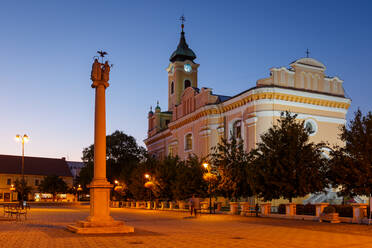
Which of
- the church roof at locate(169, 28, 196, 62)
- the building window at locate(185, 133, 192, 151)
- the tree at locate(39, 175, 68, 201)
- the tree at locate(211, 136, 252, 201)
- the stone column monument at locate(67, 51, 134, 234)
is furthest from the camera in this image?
the tree at locate(39, 175, 68, 201)

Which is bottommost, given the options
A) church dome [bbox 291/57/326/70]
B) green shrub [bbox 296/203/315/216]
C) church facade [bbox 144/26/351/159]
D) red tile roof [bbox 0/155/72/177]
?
green shrub [bbox 296/203/315/216]

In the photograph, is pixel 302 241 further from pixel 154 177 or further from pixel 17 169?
pixel 17 169

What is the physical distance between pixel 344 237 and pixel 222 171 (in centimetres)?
1954

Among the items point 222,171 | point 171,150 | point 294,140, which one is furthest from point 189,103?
point 294,140

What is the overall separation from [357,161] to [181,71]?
149ft

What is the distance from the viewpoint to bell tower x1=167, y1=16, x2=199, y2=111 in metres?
69.8

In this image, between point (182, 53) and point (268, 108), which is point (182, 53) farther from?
point (268, 108)

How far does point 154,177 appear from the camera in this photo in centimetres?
4678

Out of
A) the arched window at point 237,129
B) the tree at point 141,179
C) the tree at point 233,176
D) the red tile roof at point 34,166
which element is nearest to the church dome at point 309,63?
the arched window at point 237,129

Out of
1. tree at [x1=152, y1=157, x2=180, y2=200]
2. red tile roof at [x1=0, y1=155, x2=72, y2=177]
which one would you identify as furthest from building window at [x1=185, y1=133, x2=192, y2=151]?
red tile roof at [x1=0, y1=155, x2=72, y2=177]

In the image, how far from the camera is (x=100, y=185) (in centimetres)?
1766

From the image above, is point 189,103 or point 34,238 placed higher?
point 189,103

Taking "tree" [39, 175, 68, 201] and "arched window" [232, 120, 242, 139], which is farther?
"tree" [39, 175, 68, 201]

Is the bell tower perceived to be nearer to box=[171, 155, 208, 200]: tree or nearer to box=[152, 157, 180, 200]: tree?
box=[152, 157, 180, 200]: tree
